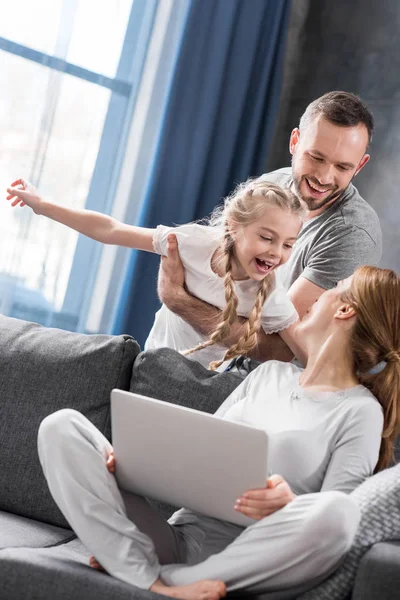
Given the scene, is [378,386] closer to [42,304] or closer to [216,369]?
[216,369]

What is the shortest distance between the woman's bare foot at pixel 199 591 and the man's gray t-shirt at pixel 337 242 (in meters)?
1.36

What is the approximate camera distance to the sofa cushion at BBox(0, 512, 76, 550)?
1.92m

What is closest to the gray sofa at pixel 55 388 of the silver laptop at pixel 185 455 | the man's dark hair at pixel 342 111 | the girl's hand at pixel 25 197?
the silver laptop at pixel 185 455

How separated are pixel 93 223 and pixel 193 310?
0.44 metres

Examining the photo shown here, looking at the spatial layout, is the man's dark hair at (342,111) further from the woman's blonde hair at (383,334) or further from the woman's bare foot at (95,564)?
the woman's bare foot at (95,564)

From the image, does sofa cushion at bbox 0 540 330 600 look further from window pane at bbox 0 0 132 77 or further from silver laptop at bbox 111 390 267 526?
window pane at bbox 0 0 132 77

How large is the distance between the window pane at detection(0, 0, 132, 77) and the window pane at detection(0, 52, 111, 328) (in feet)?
0.30

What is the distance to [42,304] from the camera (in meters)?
3.80

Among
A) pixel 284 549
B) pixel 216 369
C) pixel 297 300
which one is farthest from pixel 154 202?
pixel 284 549

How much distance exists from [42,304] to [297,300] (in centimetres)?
140

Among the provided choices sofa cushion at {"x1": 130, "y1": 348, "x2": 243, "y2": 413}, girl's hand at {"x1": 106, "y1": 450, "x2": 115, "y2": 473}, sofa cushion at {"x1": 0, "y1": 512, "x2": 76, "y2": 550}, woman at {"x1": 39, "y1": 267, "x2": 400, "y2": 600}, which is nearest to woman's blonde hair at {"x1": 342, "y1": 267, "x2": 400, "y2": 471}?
woman at {"x1": 39, "y1": 267, "x2": 400, "y2": 600}

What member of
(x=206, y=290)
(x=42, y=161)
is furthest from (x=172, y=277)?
(x=42, y=161)

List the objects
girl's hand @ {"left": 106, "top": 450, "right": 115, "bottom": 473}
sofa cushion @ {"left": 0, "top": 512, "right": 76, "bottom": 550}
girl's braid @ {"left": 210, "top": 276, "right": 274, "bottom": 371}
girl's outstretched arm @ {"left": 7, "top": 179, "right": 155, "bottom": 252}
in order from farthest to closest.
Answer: girl's outstretched arm @ {"left": 7, "top": 179, "right": 155, "bottom": 252}
girl's braid @ {"left": 210, "top": 276, "right": 274, "bottom": 371}
sofa cushion @ {"left": 0, "top": 512, "right": 76, "bottom": 550}
girl's hand @ {"left": 106, "top": 450, "right": 115, "bottom": 473}

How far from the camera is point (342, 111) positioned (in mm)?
2941
